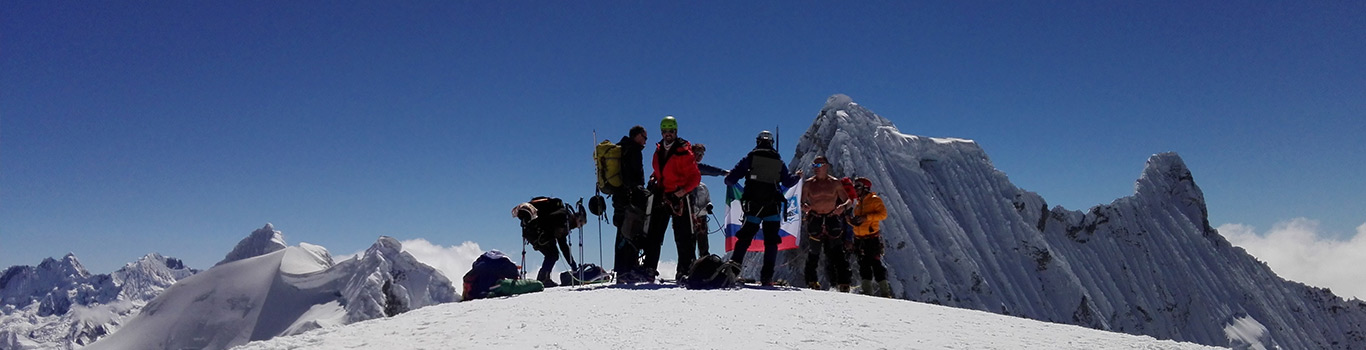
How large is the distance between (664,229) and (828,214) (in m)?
3.07

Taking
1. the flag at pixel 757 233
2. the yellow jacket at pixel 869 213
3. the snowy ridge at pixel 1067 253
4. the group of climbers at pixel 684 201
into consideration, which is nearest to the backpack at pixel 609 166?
the group of climbers at pixel 684 201

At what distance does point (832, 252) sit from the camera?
12.5 metres

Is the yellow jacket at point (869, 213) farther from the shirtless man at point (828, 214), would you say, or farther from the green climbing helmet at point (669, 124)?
the green climbing helmet at point (669, 124)

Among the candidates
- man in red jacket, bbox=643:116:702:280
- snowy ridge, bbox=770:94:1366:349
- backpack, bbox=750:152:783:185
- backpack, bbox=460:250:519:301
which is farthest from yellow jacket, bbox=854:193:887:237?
snowy ridge, bbox=770:94:1366:349

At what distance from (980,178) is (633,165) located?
5935 cm

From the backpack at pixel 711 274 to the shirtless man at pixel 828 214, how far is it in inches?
98.9

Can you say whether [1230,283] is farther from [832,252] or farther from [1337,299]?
[832,252]

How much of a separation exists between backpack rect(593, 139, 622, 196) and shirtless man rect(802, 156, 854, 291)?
3398mm

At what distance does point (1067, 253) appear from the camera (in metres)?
69.0

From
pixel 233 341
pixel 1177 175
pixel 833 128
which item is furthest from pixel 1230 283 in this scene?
pixel 233 341

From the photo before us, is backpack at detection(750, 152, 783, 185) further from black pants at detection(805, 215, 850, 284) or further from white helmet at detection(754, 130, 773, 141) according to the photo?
black pants at detection(805, 215, 850, 284)

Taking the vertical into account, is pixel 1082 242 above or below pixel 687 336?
above

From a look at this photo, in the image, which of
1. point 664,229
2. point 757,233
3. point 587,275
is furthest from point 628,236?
point 757,233

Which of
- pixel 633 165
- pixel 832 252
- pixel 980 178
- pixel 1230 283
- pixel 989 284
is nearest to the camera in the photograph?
pixel 633 165
